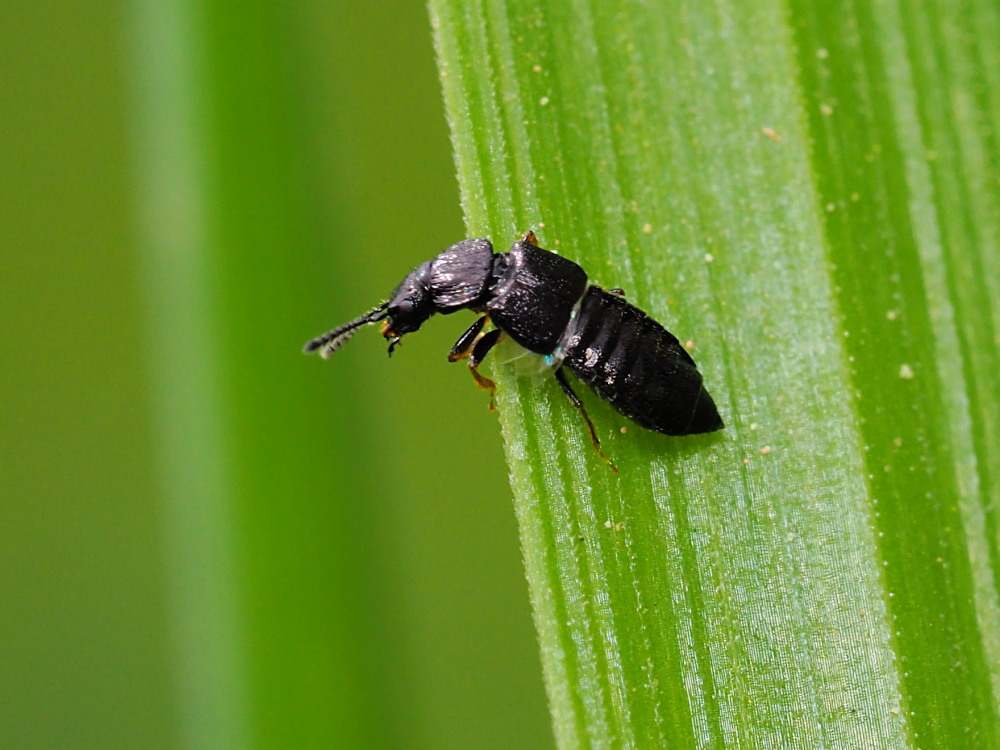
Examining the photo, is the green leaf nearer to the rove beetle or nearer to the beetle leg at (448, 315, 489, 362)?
the rove beetle

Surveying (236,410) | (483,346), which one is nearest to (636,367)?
(483,346)

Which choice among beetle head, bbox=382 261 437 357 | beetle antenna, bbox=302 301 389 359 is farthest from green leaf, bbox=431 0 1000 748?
beetle antenna, bbox=302 301 389 359

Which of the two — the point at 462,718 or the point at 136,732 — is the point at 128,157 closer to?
the point at 136,732

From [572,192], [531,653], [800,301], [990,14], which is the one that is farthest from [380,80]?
[531,653]

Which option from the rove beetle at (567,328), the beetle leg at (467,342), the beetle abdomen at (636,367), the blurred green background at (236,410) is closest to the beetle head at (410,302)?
the rove beetle at (567,328)

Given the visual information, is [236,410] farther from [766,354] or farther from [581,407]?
[766,354]
